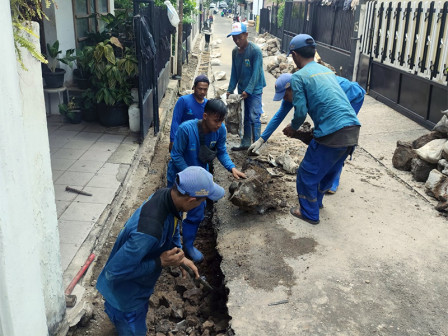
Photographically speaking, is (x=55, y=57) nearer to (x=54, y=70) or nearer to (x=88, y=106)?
(x=54, y=70)

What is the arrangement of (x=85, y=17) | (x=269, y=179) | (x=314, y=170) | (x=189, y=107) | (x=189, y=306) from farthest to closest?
1. (x=85, y=17)
2. (x=269, y=179)
3. (x=189, y=107)
4. (x=314, y=170)
5. (x=189, y=306)

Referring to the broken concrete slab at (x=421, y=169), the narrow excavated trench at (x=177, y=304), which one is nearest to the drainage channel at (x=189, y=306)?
the narrow excavated trench at (x=177, y=304)

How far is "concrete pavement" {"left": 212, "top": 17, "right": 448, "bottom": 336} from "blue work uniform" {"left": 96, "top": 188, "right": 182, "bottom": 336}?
2.76 ft

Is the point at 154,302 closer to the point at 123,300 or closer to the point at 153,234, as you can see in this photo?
the point at 123,300

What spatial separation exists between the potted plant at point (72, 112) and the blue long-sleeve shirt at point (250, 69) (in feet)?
9.63

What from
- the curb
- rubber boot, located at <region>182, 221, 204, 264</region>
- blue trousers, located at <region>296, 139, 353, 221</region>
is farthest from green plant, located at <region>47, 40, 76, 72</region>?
blue trousers, located at <region>296, 139, 353, 221</region>

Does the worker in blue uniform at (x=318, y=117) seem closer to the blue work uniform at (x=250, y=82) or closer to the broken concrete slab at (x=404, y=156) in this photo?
the blue work uniform at (x=250, y=82)

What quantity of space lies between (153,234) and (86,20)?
7769mm

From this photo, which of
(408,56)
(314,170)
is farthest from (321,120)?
(408,56)

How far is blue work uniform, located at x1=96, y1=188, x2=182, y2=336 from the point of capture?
8.48 ft

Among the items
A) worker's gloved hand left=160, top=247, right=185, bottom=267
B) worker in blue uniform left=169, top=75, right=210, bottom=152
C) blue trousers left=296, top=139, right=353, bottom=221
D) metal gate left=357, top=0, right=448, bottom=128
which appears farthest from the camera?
metal gate left=357, top=0, right=448, bottom=128

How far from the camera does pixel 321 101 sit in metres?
4.50

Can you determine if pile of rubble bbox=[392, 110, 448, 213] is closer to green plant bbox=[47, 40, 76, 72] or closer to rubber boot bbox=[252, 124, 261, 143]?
rubber boot bbox=[252, 124, 261, 143]

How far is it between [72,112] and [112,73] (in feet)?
3.64
